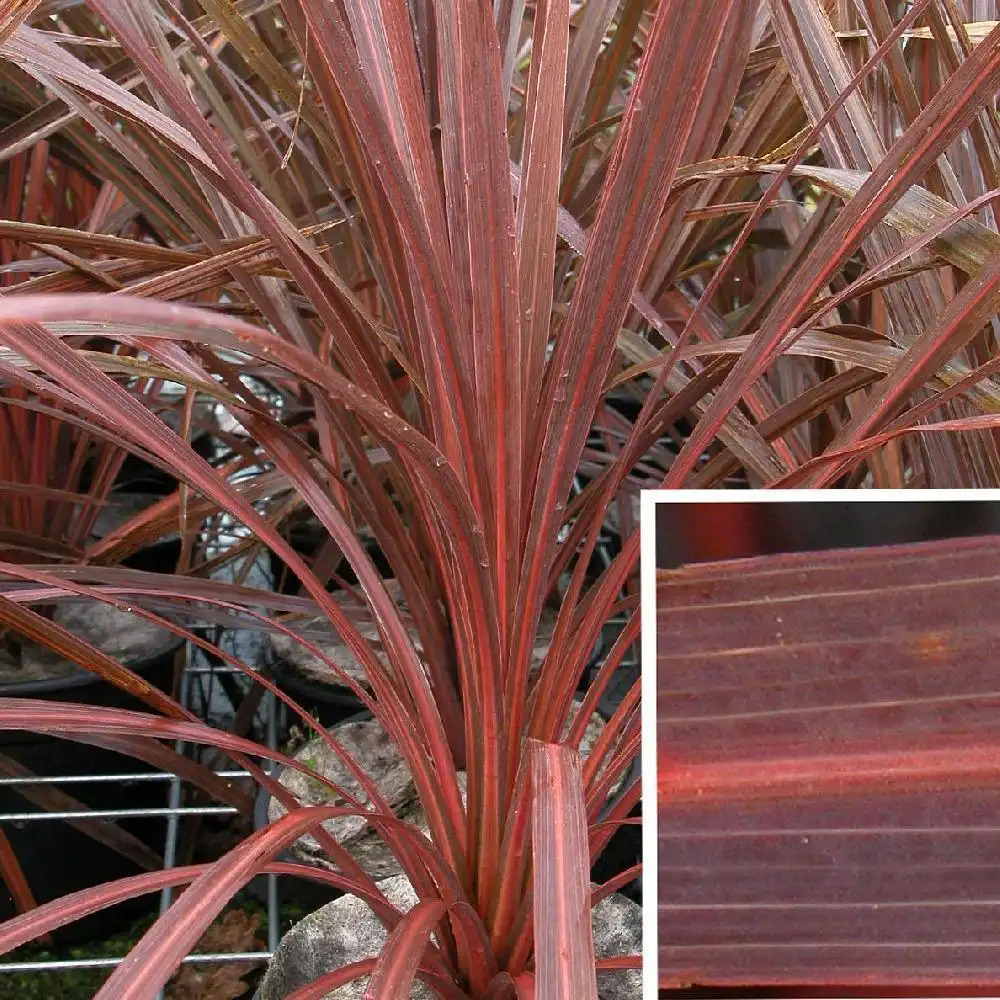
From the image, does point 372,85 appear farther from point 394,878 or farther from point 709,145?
point 394,878

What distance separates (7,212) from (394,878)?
0.72 metres

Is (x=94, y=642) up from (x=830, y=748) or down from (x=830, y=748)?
up

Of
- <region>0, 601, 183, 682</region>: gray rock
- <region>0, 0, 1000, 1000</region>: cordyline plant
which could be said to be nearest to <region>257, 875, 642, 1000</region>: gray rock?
<region>0, 0, 1000, 1000</region>: cordyline plant

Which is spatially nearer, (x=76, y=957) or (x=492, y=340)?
(x=492, y=340)

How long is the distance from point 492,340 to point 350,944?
41 cm

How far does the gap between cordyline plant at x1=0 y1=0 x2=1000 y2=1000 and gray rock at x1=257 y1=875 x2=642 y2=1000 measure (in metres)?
0.10

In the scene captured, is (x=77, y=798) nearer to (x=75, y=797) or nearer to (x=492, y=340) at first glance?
(x=75, y=797)

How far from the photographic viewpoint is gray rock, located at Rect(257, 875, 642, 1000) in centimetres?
62

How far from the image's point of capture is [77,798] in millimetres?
976

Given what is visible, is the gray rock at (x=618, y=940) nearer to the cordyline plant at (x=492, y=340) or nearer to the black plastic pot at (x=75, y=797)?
the cordyline plant at (x=492, y=340)

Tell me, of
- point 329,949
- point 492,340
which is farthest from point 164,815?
point 492,340

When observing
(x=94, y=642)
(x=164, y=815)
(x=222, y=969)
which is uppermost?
(x=94, y=642)

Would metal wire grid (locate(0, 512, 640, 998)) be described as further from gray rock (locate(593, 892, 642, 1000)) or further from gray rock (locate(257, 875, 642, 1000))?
gray rock (locate(593, 892, 642, 1000))

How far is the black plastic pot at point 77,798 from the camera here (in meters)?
0.94
